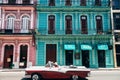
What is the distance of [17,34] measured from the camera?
85.0ft

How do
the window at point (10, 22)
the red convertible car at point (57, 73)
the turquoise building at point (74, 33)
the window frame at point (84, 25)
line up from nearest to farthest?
the red convertible car at point (57, 73), the turquoise building at point (74, 33), the window at point (10, 22), the window frame at point (84, 25)

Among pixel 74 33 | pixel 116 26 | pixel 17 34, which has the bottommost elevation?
pixel 17 34

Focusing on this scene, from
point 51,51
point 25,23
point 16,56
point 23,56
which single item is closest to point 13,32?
point 25,23

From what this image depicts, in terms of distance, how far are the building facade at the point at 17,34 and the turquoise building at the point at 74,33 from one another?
107 centimetres

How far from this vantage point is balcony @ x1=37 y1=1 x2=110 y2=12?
27.1 m

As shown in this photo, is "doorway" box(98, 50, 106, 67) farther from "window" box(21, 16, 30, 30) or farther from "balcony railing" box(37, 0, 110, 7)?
"window" box(21, 16, 30, 30)

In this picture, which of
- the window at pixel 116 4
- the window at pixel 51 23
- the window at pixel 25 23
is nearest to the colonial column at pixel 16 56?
the window at pixel 25 23

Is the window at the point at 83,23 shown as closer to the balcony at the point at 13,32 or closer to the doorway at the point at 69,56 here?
the doorway at the point at 69,56

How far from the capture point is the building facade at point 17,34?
85.5ft

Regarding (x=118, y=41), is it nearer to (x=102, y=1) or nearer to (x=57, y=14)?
(x=102, y=1)

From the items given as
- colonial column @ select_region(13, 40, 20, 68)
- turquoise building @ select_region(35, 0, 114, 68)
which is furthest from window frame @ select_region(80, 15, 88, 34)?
colonial column @ select_region(13, 40, 20, 68)

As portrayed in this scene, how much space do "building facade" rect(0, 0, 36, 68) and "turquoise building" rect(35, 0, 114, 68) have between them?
1.07m

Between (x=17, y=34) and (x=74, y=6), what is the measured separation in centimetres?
880

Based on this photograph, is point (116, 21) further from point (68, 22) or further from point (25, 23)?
point (25, 23)
